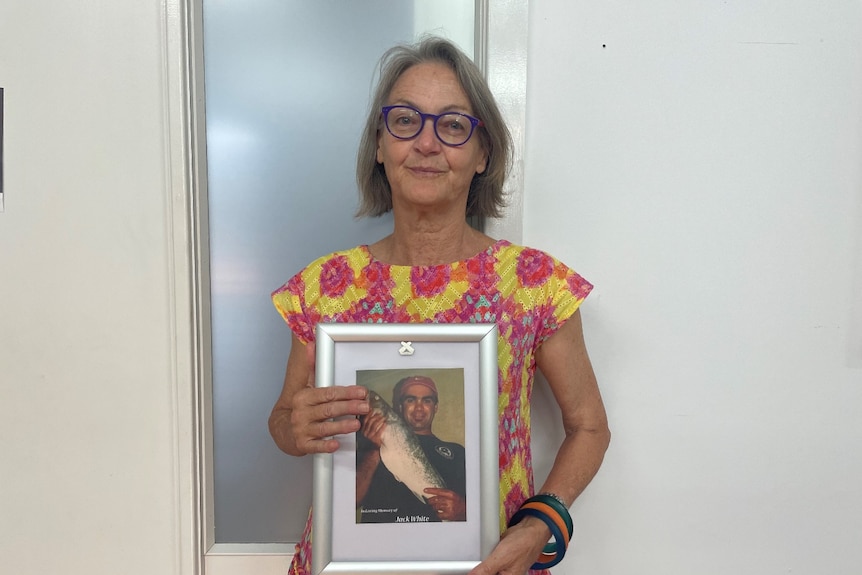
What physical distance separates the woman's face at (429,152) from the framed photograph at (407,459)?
0.88 feet

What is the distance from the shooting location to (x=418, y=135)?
95cm

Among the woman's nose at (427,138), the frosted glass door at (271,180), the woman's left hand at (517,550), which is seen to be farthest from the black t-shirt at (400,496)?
the frosted glass door at (271,180)

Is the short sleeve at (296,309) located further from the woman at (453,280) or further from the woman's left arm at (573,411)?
the woman's left arm at (573,411)

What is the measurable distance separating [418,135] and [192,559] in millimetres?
1102

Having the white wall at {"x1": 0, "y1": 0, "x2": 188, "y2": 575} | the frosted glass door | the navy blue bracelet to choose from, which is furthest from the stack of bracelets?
the white wall at {"x1": 0, "y1": 0, "x2": 188, "y2": 575}

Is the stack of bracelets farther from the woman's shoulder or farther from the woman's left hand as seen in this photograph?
the woman's shoulder

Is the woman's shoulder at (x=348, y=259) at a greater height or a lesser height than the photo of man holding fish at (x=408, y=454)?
greater

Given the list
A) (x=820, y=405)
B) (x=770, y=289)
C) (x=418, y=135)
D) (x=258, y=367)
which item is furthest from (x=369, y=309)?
(x=820, y=405)

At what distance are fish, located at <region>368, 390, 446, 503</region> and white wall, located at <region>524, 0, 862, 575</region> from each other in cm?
58

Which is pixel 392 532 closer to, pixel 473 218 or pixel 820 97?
pixel 473 218

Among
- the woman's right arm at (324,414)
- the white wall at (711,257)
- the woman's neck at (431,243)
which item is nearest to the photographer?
the woman's right arm at (324,414)

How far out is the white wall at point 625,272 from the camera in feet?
3.95

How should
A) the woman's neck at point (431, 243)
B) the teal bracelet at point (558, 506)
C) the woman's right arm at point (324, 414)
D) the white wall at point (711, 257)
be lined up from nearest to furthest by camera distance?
the woman's right arm at point (324, 414) → the teal bracelet at point (558, 506) → the woman's neck at point (431, 243) → the white wall at point (711, 257)

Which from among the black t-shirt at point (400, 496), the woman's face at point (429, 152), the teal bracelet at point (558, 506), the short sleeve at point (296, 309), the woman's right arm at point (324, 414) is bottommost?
the teal bracelet at point (558, 506)
